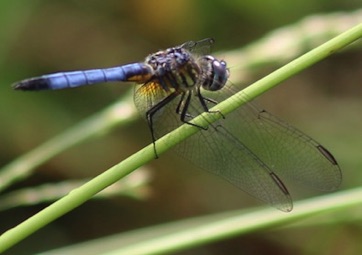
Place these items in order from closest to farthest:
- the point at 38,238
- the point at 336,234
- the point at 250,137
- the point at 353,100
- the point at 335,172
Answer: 1. the point at 335,172
2. the point at 250,137
3. the point at 336,234
4. the point at 38,238
5. the point at 353,100

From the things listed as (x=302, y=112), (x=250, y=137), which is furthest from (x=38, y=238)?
(x=250, y=137)

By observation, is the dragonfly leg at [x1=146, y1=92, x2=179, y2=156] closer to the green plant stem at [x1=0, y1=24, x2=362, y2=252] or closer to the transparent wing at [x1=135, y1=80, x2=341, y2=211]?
the transparent wing at [x1=135, y1=80, x2=341, y2=211]

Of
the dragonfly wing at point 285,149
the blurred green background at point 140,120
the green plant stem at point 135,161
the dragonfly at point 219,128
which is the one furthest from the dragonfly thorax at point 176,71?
the blurred green background at point 140,120

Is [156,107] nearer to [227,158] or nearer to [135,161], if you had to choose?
[227,158]

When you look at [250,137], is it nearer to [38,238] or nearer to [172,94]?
[172,94]

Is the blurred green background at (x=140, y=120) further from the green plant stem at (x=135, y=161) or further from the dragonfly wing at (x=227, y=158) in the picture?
the green plant stem at (x=135, y=161)

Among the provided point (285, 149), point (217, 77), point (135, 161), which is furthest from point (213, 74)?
point (135, 161)
